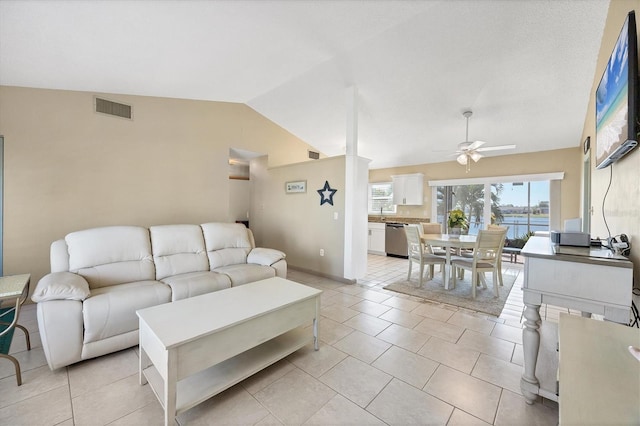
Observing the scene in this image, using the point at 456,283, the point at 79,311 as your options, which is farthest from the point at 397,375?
the point at 456,283

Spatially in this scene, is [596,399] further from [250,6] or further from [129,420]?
[250,6]

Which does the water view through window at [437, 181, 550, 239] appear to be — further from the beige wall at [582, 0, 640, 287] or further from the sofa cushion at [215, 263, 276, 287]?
the sofa cushion at [215, 263, 276, 287]

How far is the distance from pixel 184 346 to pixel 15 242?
3402 millimetres

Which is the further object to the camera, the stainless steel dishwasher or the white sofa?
the stainless steel dishwasher

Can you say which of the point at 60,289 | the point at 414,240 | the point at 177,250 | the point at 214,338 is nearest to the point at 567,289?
the point at 214,338

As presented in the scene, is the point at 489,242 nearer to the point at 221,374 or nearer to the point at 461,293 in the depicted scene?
the point at 461,293

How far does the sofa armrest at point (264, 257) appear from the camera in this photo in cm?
338

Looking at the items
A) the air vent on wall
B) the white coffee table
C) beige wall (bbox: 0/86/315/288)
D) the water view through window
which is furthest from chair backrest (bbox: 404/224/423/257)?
the air vent on wall

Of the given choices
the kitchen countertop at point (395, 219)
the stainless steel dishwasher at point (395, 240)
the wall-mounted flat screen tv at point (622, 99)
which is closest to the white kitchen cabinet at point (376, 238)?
the stainless steel dishwasher at point (395, 240)

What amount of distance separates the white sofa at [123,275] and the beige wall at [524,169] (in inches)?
185

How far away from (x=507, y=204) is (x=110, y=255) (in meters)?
7.02

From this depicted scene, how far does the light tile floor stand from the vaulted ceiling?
2.83m

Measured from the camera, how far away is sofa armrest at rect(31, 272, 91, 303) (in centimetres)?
190

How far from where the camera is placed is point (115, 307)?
2113 mm
